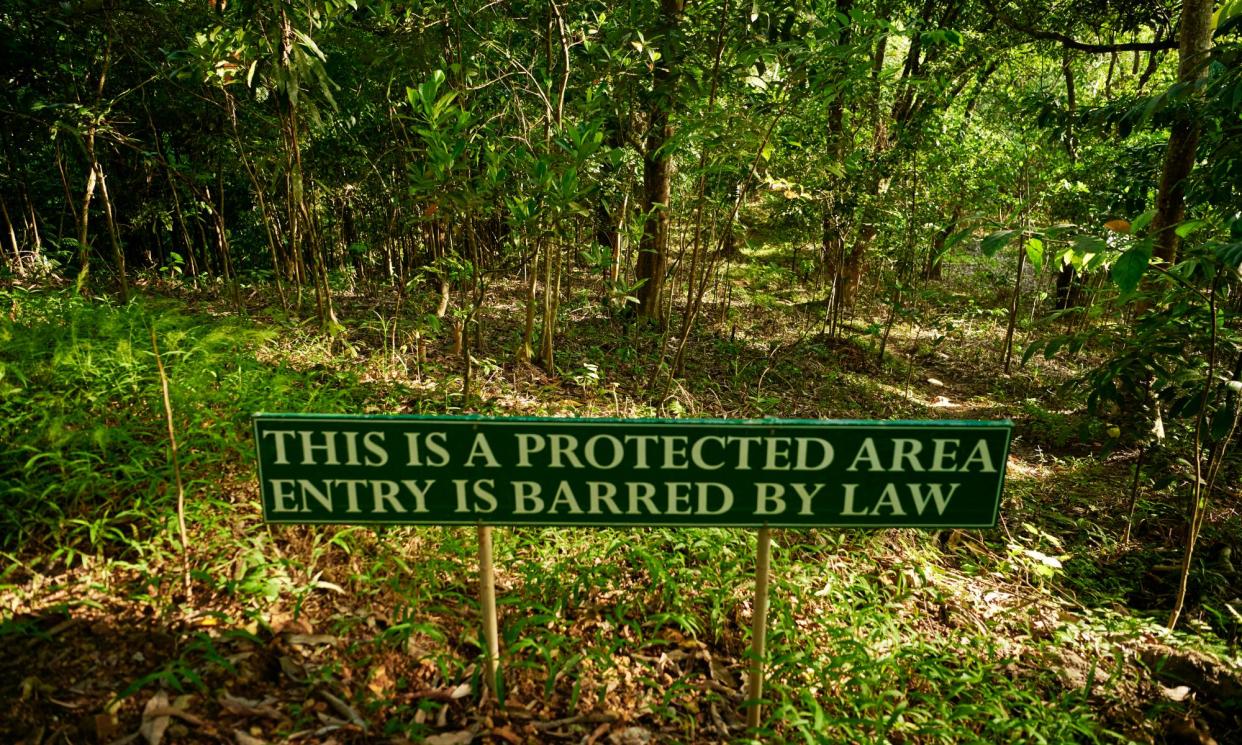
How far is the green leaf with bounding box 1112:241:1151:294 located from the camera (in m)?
1.90

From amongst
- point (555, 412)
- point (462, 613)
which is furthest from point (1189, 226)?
point (555, 412)

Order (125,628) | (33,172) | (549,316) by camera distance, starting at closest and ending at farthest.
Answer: (125,628), (549,316), (33,172)

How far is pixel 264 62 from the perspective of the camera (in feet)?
13.4

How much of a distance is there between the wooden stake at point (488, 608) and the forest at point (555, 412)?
0.03 meters

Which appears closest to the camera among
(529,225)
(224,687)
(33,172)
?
(224,687)

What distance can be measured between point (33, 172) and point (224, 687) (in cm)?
865

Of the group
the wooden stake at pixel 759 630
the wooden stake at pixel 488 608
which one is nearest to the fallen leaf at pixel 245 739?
the wooden stake at pixel 488 608

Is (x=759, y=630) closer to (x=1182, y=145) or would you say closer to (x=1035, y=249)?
(x=1035, y=249)

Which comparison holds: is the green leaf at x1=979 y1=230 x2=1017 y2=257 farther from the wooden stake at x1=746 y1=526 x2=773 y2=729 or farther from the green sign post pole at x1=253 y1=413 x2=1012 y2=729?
the wooden stake at x1=746 y1=526 x2=773 y2=729

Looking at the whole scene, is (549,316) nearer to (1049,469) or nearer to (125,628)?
(125,628)

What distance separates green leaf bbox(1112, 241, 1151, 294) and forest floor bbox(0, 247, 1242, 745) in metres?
1.53

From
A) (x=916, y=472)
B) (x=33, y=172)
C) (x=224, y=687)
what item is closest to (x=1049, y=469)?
(x=916, y=472)

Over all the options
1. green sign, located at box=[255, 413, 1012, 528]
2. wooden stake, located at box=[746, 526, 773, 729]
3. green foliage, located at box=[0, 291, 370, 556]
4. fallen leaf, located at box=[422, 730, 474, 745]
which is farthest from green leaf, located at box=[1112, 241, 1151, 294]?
green foliage, located at box=[0, 291, 370, 556]

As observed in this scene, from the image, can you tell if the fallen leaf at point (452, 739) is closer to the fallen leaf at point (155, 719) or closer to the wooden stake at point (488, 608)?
the wooden stake at point (488, 608)
